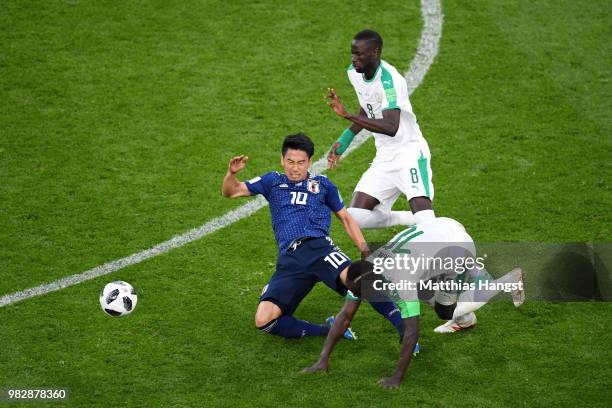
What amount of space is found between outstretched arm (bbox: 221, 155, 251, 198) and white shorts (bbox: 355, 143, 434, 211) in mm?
1440

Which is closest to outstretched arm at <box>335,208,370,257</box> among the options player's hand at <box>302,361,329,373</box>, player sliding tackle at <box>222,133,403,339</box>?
player sliding tackle at <box>222,133,403,339</box>

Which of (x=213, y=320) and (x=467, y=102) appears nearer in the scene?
(x=213, y=320)

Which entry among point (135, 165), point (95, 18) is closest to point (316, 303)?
point (135, 165)

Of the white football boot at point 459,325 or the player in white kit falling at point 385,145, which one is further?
the player in white kit falling at point 385,145

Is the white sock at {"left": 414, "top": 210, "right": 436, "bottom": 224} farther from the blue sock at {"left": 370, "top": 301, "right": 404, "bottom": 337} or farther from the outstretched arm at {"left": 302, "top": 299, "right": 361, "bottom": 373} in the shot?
the outstretched arm at {"left": 302, "top": 299, "right": 361, "bottom": 373}

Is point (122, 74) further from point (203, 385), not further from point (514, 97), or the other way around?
point (203, 385)

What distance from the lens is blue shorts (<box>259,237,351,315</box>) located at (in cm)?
830

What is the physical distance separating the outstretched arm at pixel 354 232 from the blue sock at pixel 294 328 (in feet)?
2.70

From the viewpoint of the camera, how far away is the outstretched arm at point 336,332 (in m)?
7.83

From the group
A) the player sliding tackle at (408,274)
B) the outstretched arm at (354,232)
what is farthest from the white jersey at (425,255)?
the outstretched arm at (354,232)

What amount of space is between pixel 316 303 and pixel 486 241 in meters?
1.92

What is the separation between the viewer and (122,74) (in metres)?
12.6

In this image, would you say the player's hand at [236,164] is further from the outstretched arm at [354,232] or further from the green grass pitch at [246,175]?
the green grass pitch at [246,175]

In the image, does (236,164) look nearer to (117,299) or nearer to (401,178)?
(117,299)
